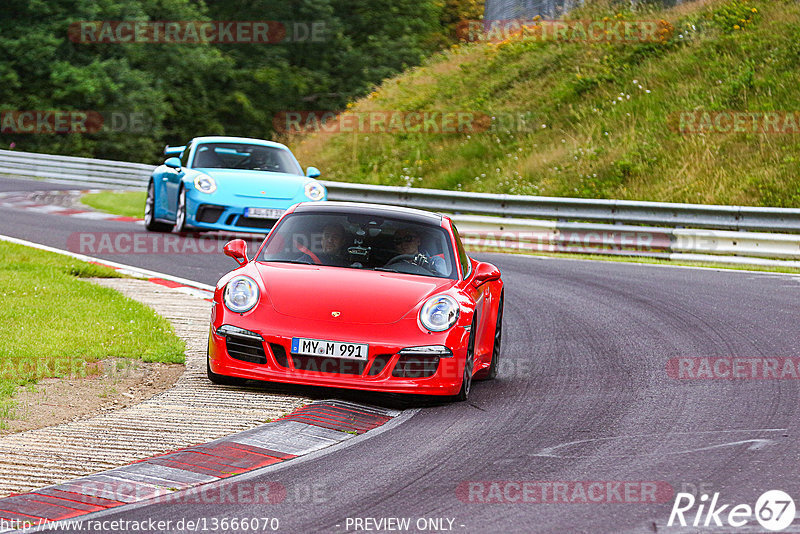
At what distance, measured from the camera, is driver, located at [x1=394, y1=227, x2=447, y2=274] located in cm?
823

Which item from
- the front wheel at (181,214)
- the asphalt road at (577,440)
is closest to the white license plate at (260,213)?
the front wheel at (181,214)

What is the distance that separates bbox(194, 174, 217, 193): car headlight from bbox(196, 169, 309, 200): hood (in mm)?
70

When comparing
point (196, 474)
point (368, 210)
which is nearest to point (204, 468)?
point (196, 474)

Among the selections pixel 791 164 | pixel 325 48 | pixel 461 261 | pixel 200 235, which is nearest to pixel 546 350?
pixel 461 261

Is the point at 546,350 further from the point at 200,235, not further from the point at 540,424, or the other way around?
the point at 200,235

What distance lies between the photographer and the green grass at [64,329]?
777 centimetres

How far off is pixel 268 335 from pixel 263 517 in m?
2.54

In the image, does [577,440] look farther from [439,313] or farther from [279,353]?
[279,353]

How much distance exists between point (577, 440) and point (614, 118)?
20068 mm

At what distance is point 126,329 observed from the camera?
9.43 meters

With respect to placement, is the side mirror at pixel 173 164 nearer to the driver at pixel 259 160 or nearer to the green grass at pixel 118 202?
the driver at pixel 259 160

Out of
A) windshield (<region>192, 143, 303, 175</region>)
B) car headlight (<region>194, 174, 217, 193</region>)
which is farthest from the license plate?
windshield (<region>192, 143, 303, 175</region>)

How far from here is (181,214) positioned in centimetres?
1644

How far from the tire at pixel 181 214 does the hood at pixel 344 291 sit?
28.1 ft
